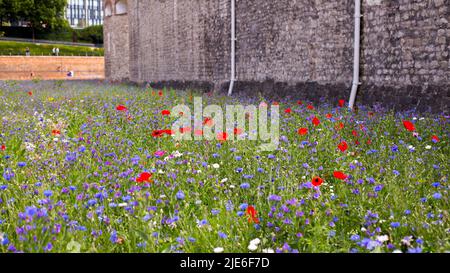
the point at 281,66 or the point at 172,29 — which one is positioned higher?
the point at 172,29

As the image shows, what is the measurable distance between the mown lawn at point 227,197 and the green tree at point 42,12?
52.5 m

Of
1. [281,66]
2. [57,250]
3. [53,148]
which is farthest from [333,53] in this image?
[57,250]

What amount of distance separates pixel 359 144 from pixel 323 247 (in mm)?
2553

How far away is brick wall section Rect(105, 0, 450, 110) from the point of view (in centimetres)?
743

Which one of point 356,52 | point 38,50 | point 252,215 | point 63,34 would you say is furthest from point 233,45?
point 63,34

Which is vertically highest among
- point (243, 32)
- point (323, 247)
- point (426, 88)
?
point (243, 32)

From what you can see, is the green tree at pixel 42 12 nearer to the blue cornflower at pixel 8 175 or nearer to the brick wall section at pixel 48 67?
the brick wall section at pixel 48 67

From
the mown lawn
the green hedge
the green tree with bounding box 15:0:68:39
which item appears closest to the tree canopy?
the green tree with bounding box 15:0:68:39

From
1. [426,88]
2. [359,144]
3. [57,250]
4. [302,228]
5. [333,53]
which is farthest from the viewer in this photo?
[333,53]

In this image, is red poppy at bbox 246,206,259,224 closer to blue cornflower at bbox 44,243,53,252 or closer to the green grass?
blue cornflower at bbox 44,243,53,252

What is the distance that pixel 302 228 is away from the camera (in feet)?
8.49

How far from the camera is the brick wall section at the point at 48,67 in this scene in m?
42.4

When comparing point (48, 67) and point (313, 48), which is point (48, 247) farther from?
point (48, 67)

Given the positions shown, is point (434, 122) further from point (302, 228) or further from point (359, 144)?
point (302, 228)
